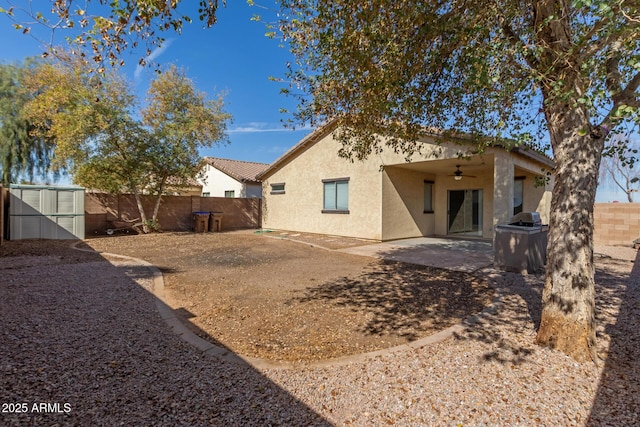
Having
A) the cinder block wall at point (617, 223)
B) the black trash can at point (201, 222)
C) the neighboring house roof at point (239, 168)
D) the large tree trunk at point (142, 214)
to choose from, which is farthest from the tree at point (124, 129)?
the cinder block wall at point (617, 223)

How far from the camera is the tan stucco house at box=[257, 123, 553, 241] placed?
467 inches

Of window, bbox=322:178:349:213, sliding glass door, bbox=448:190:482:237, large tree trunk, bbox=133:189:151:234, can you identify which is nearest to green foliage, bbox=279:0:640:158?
window, bbox=322:178:349:213

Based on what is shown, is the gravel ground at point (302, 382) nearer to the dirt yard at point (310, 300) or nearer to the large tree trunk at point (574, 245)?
the large tree trunk at point (574, 245)

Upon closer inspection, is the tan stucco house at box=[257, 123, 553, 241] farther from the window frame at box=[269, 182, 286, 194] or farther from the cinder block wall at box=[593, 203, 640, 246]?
the cinder block wall at box=[593, 203, 640, 246]

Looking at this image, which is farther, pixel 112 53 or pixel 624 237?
pixel 624 237

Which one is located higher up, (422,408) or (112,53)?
(112,53)

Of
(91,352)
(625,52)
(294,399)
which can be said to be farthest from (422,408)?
(625,52)

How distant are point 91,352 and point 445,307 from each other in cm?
438

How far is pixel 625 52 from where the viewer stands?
9.69 ft

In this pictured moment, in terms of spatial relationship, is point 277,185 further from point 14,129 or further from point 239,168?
point 14,129

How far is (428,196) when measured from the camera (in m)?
14.0

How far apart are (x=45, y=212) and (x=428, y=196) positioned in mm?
14615

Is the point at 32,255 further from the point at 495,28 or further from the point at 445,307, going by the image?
the point at 495,28

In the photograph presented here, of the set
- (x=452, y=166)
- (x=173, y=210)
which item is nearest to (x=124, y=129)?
(x=173, y=210)
